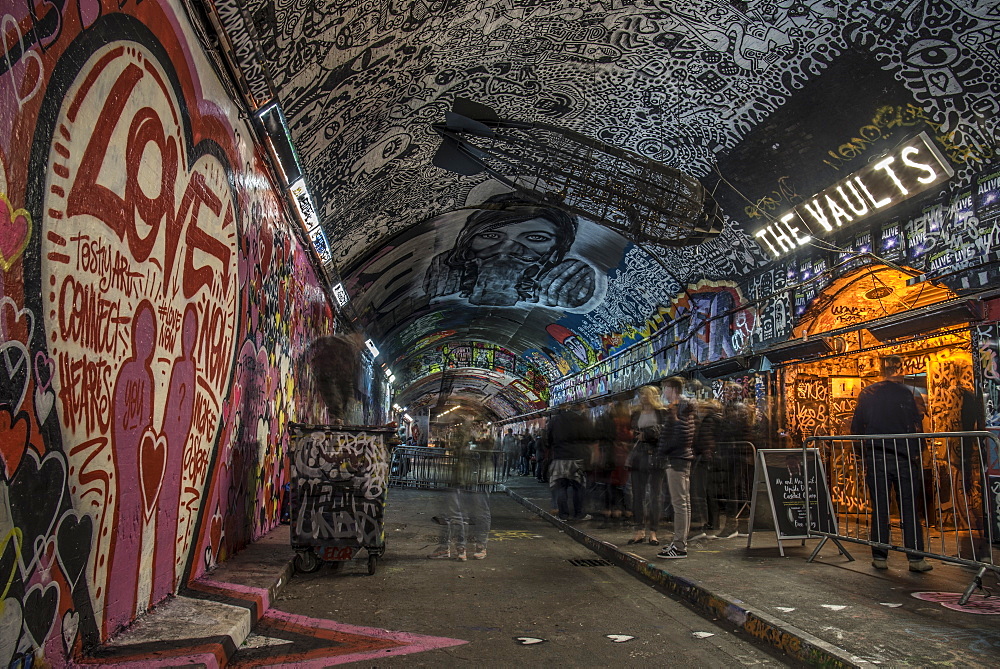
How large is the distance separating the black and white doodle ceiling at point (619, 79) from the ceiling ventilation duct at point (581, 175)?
265 millimetres

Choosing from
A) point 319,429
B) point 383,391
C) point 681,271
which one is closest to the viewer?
point 319,429

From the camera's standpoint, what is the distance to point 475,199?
12391mm

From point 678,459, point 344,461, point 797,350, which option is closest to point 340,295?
point 344,461

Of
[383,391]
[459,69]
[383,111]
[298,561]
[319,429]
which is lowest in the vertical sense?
Answer: [298,561]

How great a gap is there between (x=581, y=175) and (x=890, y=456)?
686cm

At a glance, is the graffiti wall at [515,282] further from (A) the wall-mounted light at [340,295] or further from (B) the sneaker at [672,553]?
(B) the sneaker at [672,553]

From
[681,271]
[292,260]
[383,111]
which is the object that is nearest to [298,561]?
[292,260]

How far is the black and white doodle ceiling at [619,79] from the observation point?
20.2 feet

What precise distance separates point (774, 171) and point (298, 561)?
8.32 metres

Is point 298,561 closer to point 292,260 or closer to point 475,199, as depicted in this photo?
point 292,260

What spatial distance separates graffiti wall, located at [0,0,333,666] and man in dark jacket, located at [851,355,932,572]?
602 cm

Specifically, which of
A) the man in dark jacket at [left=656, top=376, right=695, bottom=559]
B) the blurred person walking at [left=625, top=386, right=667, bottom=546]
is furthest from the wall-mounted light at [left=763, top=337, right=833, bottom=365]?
the man in dark jacket at [left=656, top=376, right=695, bottom=559]

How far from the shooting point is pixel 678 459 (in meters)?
7.06

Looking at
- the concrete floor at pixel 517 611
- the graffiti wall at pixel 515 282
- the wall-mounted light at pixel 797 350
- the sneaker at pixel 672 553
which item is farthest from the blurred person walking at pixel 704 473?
the graffiti wall at pixel 515 282
